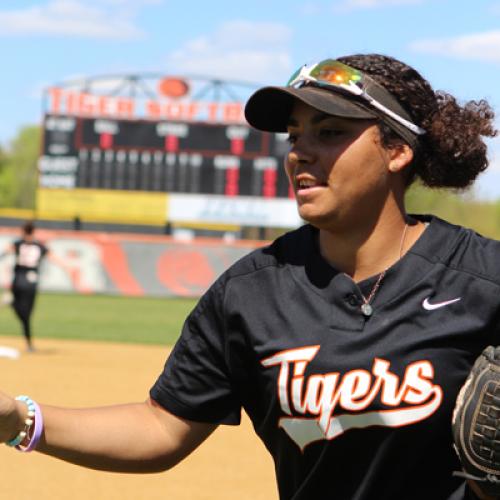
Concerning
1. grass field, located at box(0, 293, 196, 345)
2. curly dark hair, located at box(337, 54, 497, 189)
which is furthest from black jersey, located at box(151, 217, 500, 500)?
grass field, located at box(0, 293, 196, 345)

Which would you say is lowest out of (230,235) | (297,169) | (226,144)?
(230,235)

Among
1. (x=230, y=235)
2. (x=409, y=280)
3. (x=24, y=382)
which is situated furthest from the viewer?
(x=230, y=235)

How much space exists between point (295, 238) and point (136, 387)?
8.13m

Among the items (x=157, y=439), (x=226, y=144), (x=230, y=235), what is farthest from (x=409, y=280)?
(x=230, y=235)

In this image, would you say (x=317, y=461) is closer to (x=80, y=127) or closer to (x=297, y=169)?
(x=297, y=169)

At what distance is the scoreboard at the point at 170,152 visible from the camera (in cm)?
2706

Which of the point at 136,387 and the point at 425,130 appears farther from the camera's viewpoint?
the point at 136,387

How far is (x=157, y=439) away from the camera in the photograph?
9.75 ft

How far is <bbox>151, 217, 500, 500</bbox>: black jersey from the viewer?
2637 mm

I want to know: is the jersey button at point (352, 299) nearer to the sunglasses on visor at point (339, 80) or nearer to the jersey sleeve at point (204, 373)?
the jersey sleeve at point (204, 373)

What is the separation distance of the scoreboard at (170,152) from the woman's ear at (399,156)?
24.1 meters

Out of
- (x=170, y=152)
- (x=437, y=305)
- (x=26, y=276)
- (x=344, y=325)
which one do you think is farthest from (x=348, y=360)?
(x=170, y=152)

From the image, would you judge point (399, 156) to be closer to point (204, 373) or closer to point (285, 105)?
point (285, 105)

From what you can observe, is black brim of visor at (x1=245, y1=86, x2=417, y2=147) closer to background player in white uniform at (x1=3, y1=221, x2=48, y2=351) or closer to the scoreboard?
background player in white uniform at (x1=3, y1=221, x2=48, y2=351)
